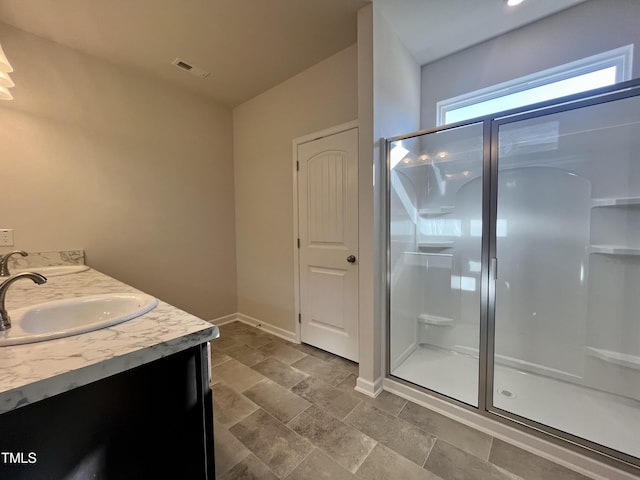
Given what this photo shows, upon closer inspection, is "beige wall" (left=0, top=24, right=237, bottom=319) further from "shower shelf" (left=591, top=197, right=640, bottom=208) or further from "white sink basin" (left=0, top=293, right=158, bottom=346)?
"shower shelf" (left=591, top=197, right=640, bottom=208)

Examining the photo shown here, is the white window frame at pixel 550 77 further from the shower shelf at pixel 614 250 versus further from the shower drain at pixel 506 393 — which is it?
the shower drain at pixel 506 393

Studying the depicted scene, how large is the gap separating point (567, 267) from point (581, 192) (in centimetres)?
55

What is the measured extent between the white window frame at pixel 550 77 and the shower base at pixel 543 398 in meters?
2.07

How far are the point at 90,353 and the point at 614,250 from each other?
9.01 feet

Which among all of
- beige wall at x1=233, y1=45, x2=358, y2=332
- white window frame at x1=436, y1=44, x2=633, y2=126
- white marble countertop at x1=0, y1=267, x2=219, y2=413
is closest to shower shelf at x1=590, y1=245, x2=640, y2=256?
white window frame at x1=436, y1=44, x2=633, y2=126

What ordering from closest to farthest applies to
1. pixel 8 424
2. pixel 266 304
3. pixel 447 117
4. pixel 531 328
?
pixel 8 424, pixel 531 328, pixel 447 117, pixel 266 304

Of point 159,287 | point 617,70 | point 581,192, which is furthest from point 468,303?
point 159,287

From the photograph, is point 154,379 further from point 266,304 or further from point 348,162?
point 266,304

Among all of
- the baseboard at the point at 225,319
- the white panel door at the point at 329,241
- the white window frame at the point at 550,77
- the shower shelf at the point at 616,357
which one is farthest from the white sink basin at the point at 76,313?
the shower shelf at the point at 616,357

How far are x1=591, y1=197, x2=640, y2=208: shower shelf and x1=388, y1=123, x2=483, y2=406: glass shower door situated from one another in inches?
27.3

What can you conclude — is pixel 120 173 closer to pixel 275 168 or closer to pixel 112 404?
pixel 275 168

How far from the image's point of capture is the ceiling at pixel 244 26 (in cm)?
177

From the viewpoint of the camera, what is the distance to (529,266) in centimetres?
213

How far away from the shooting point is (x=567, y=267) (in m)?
2.00
